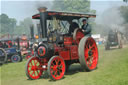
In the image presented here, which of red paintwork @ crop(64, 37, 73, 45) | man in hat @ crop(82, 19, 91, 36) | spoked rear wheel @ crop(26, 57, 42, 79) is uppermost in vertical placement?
man in hat @ crop(82, 19, 91, 36)

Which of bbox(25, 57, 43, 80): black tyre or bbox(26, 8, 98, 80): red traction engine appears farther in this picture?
bbox(25, 57, 43, 80): black tyre

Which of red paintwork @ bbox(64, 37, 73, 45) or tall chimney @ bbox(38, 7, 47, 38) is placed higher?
tall chimney @ bbox(38, 7, 47, 38)

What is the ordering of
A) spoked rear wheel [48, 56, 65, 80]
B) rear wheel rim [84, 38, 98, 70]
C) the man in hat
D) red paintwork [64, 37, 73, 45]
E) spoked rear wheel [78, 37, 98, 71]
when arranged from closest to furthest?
spoked rear wheel [48, 56, 65, 80]
spoked rear wheel [78, 37, 98, 71]
red paintwork [64, 37, 73, 45]
rear wheel rim [84, 38, 98, 70]
the man in hat

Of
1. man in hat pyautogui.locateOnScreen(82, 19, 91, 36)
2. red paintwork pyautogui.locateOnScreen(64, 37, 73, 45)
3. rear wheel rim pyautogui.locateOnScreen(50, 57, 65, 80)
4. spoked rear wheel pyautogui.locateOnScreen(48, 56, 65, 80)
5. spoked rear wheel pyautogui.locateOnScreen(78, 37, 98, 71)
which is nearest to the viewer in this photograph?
spoked rear wheel pyautogui.locateOnScreen(48, 56, 65, 80)

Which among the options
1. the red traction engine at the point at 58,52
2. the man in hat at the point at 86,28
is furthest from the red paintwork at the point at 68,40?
the man in hat at the point at 86,28

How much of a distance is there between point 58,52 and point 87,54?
1.27 m

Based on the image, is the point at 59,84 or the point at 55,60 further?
the point at 55,60

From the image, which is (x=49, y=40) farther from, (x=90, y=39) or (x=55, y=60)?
(x=90, y=39)

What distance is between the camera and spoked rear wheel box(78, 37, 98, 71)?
6020 millimetres

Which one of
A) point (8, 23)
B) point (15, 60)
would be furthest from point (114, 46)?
point (8, 23)

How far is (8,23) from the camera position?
7294 cm

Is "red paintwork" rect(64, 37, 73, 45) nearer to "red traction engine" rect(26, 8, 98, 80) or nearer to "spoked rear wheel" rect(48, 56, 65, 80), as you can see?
"red traction engine" rect(26, 8, 98, 80)

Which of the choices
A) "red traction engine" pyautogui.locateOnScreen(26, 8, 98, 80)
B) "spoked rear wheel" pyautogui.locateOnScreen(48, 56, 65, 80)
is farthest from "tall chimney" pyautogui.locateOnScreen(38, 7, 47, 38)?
"spoked rear wheel" pyautogui.locateOnScreen(48, 56, 65, 80)

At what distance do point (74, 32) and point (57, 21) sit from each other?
760 mm
